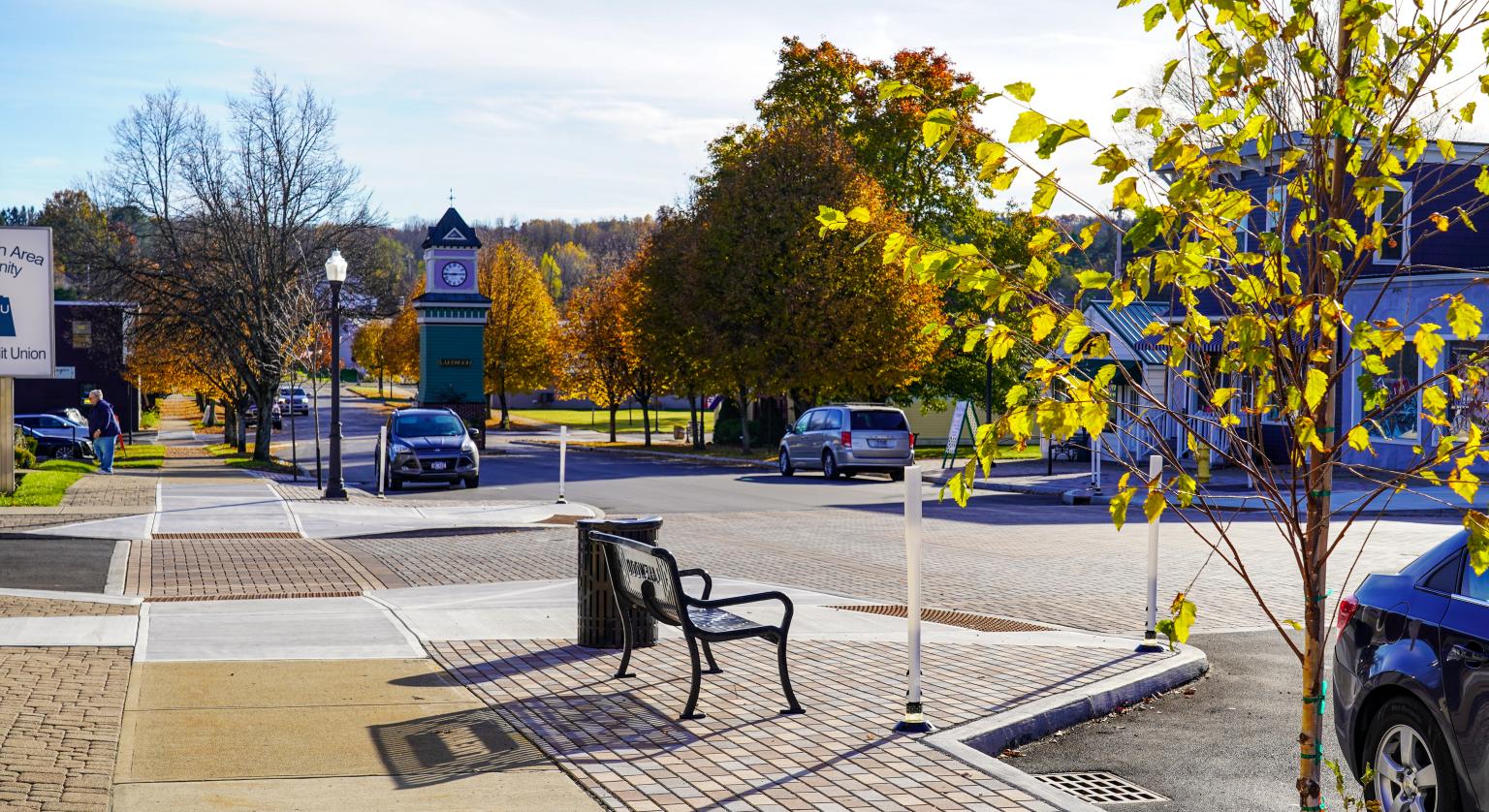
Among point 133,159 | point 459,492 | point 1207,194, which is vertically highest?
point 133,159

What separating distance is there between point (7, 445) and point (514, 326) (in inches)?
2111

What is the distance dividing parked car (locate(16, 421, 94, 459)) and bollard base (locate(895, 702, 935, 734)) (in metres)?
40.3

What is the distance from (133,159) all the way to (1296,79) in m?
46.7

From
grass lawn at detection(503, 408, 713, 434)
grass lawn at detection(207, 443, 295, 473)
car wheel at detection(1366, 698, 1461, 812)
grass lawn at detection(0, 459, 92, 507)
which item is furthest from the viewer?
grass lawn at detection(503, 408, 713, 434)

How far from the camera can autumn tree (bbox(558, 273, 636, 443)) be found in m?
61.1

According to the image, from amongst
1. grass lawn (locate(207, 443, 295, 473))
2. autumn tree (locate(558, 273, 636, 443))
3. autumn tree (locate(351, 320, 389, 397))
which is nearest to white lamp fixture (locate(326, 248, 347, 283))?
grass lawn (locate(207, 443, 295, 473))

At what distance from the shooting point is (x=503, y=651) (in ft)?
32.2

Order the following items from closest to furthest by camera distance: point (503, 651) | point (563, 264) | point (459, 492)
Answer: point (503, 651) → point (459, 492) → point (563, 264)

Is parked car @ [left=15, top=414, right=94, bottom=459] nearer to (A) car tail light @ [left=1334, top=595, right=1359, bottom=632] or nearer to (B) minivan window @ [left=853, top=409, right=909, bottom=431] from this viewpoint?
(B) minivan window @ [left=853, top=409, right=909, bottom=431]

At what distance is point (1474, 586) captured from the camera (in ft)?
18.5

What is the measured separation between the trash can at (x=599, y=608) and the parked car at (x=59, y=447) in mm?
37206

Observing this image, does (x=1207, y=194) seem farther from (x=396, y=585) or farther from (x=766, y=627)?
(x=396, y=585)

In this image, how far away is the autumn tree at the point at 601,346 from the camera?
61062mm

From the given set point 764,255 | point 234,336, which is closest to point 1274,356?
point 764,255
